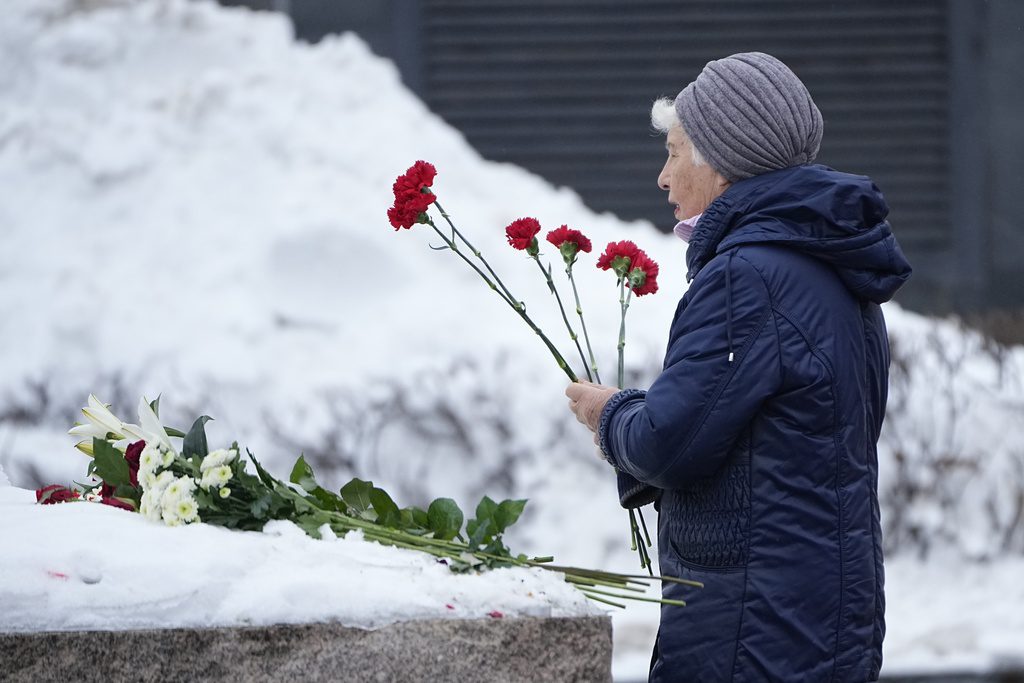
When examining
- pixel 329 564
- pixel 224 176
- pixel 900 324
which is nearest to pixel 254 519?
pixel 329 564

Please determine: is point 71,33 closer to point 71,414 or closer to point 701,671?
point 71,414

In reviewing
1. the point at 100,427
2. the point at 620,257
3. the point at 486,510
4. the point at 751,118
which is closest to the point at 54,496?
the point at 100,427

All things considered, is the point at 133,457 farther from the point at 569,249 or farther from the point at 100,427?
the point at 569,249

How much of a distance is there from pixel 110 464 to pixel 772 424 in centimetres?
103

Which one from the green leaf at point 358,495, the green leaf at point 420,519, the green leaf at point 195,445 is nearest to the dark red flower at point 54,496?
the green leaf at point 195,445

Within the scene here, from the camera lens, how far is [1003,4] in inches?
241

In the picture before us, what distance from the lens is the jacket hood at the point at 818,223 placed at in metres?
1.68

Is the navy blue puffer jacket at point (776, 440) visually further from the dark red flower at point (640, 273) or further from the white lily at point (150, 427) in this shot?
the white lily at point (150, 427)

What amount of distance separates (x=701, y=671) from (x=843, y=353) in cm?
49

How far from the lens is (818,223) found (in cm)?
169

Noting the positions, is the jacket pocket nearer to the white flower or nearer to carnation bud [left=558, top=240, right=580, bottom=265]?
carnation bud [left=558, top=240, right=580, bottom=265]

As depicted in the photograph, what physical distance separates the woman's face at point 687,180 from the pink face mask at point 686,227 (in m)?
0.01

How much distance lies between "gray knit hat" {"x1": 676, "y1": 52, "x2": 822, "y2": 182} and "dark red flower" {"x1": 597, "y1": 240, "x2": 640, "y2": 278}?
245mm

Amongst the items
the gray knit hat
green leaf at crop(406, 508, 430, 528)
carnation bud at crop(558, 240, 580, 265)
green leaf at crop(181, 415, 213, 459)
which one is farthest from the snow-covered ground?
the gray knit hat
